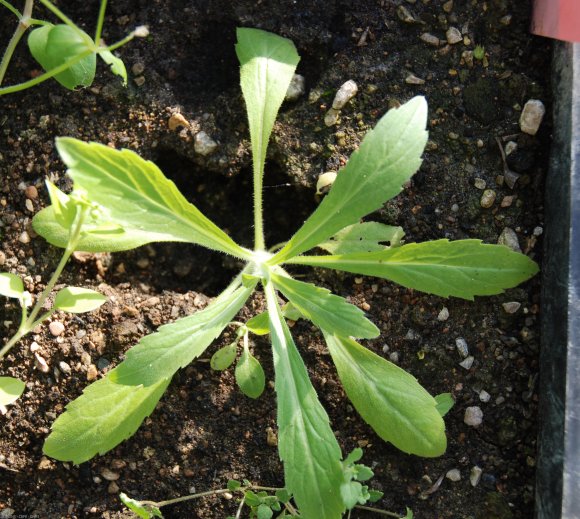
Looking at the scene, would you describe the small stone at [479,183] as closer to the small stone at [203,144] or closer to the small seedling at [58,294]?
the small stone at [203,144]

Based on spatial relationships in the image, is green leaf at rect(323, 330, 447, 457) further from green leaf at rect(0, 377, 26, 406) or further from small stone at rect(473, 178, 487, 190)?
green leaf at rect(0, 377, 26, 406)

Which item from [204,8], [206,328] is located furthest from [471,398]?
[204,8]

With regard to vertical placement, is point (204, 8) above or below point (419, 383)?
above

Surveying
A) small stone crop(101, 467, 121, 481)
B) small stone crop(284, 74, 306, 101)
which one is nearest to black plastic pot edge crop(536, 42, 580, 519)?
small stone crop(284, 74, 306, 101)

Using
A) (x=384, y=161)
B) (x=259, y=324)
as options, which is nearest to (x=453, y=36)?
(x=384, y=161)

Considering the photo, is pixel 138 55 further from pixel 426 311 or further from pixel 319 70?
pixel 426 311

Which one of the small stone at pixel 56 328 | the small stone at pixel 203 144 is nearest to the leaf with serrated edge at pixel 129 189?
the small stone at pixel 203 144
